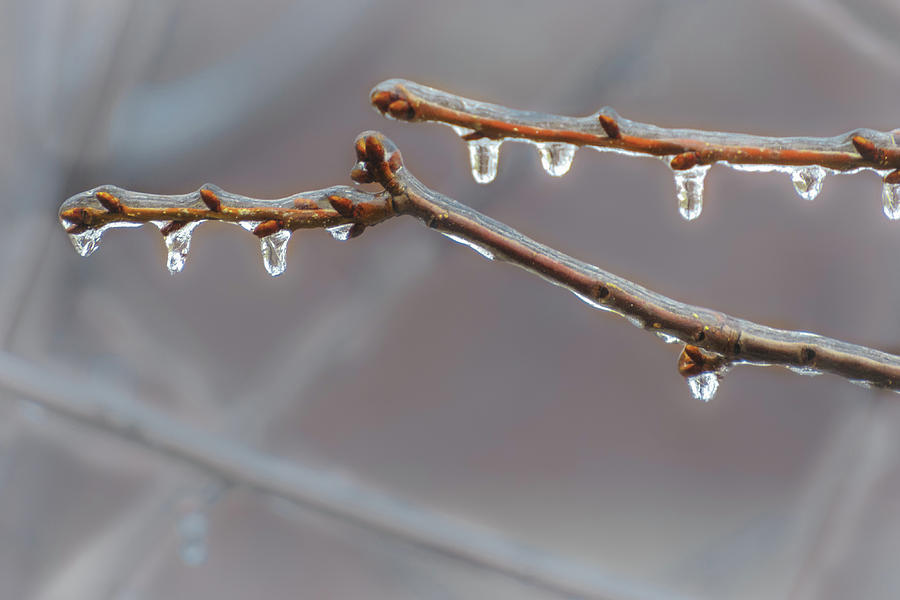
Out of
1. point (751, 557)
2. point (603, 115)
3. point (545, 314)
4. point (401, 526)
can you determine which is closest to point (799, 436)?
point (751, 557)

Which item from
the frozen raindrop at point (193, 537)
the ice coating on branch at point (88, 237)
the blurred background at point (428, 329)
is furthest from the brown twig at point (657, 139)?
the frozen raindrop at point (193, 537)

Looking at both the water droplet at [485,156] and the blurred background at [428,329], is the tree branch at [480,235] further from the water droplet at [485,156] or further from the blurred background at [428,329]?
the blurred background at [428,329]

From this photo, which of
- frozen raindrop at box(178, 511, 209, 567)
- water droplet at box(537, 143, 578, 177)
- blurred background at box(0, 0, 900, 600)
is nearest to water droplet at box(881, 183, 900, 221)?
water droplet at box(537, 143, 578, 177)

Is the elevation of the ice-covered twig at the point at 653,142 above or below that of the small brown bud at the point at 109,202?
above

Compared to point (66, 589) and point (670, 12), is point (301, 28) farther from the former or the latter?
point (66, 589)

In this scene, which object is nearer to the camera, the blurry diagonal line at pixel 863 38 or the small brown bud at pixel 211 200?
the small brown bud at pixel 211 200

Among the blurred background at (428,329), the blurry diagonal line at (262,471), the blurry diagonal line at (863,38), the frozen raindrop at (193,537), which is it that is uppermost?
the blurry diagonal line at (863,38)

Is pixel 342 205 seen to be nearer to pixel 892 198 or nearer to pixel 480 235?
pixel 480 235

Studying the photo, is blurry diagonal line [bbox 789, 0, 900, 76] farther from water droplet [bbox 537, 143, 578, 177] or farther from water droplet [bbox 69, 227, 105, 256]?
water droplet [bbox 69, 227, 105, 256]
